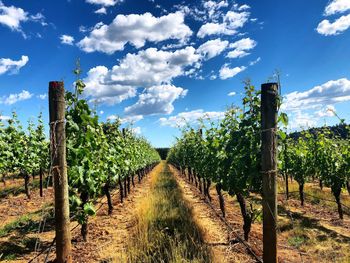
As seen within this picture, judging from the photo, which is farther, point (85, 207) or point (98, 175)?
point (98, 175)

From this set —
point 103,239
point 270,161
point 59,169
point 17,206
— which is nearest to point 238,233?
point 103,239

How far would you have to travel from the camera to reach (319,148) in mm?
12828

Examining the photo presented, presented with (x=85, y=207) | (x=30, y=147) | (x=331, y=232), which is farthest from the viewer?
(x=30, y=147)

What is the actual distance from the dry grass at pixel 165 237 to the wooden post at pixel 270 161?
4.02ft

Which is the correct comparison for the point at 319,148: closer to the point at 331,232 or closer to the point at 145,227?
the point at 331,232

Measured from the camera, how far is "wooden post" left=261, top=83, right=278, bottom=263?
4.90 metres

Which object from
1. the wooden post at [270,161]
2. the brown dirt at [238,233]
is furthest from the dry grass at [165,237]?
the wooden post at [270,161]

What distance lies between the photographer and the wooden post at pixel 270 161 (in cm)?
490

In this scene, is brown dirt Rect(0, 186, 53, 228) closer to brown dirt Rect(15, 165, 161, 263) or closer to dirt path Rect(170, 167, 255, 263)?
brown dirt Rect(15, 165, 161, 263)

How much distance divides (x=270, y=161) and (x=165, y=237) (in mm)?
3320

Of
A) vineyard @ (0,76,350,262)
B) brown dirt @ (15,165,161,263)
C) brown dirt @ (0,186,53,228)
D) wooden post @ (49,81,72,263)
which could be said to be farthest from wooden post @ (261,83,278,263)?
brown dirt @ (0,186,53,228)

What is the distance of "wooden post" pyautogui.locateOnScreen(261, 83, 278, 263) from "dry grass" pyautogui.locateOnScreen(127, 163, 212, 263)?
1.23 meters

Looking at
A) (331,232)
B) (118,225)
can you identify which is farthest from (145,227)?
(331,232)

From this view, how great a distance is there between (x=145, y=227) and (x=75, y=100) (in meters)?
3.29
